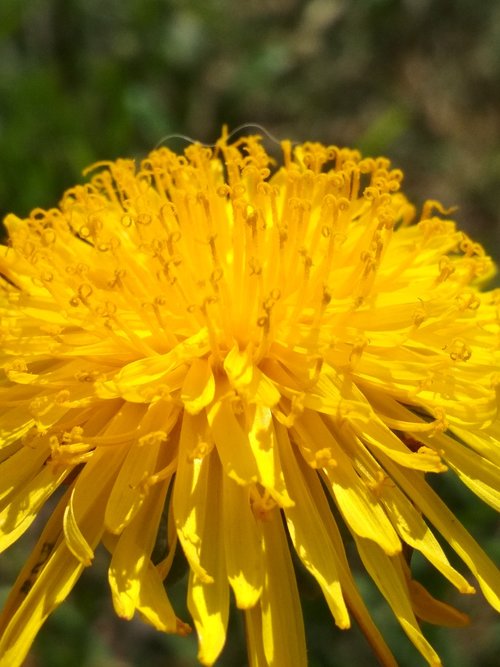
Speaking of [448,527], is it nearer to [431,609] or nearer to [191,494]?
[431,609]

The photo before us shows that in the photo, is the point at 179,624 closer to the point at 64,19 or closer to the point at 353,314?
the point at 353,314

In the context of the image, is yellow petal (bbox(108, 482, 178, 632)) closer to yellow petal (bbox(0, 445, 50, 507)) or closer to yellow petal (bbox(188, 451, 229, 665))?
yellow petal (bbox(188, 451, 229, 665))

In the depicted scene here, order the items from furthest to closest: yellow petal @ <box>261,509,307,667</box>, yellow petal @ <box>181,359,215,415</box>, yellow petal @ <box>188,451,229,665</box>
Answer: yellow petal @ <box>181,359,215,415</box> < yellow petal @ <box>261,509,307,667</box> < yellow petal @ <box>188,451,229,665</box>

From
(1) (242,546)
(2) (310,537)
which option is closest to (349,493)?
Answer: (2) (310,537)

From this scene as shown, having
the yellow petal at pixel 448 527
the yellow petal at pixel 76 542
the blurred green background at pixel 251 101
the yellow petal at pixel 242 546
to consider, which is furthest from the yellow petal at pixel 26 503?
the yellow petal at pixel 448 527

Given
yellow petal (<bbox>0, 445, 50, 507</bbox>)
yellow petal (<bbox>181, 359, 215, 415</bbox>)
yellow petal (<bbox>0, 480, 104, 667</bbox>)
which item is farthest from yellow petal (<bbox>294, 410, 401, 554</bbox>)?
yellow petal (<bbox>0, 445, 50, 507</bbox>)

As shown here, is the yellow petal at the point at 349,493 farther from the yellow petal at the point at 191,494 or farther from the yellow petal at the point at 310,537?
the yellow petal at the point at 191,494

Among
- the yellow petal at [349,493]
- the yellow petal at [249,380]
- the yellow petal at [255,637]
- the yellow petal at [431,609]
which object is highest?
the yellow petal at [249,380]
